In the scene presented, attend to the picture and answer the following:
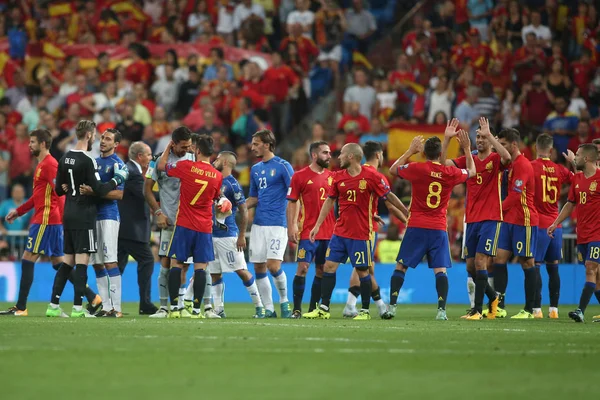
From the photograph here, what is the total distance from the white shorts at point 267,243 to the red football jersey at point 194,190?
111 cm

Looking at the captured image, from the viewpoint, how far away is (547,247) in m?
15.4

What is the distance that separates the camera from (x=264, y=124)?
23.8 meters

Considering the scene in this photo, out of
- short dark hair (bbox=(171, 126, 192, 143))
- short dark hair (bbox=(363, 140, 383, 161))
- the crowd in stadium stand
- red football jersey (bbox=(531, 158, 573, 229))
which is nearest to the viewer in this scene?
short dark hair (bbox=(171, 126, 192, 143))

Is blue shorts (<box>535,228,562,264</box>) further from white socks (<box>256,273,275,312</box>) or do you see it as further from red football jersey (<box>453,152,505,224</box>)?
white socks (<box>256,273,275,312</box>)

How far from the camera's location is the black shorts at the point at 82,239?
13703mm

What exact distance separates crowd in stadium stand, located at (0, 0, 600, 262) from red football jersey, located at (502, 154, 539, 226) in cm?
600

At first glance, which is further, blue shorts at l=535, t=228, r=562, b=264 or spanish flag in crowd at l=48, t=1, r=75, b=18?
spanish flag in crowd at l=48, t=1, r=75, b=18

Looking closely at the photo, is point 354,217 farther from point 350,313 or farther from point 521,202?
point 521,202

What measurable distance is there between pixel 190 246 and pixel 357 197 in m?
2.21

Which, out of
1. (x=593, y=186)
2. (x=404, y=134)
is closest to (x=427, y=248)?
(x=593, y=186)

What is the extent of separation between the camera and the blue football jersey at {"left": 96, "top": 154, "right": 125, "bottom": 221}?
46.7 feet

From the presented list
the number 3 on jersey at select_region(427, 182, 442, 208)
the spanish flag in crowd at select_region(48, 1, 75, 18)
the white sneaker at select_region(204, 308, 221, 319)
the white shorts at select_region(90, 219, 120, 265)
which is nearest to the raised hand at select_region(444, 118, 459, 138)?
the number 3 on jersey at select_region(427, 182, 442, 208)

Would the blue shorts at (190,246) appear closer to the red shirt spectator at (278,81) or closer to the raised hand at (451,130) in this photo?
the raised hand at (451,130)

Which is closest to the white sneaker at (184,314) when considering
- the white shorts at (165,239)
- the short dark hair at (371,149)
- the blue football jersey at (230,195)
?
the white shorts at (165,239)
